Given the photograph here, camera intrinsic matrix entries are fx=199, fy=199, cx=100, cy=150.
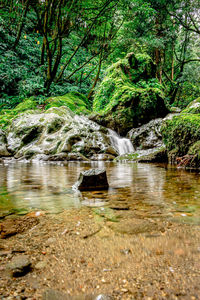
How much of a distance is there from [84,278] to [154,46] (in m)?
16.2

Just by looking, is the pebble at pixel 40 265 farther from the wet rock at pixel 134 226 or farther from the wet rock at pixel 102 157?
the wet rock at pixel 102 157

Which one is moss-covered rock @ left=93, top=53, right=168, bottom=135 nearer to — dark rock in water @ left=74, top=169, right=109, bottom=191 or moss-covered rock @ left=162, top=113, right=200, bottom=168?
moss-covered rock @ left=162, top=113, right=200, bottom=168

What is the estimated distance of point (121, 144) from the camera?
9820mm

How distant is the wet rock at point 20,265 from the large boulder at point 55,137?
21.8ft

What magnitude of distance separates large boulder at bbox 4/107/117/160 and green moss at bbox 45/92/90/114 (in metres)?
1.32

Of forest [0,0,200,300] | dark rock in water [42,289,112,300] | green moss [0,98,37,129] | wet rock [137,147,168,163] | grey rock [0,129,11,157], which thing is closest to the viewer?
dark rock in water [42,289,112,300]

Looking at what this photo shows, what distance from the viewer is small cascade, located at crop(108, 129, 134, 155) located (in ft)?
31.2

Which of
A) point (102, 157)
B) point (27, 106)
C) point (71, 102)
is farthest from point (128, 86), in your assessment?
point (27, 106)

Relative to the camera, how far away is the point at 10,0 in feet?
38.8

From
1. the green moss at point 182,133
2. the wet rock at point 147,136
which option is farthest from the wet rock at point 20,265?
the wet rock at point 147,136

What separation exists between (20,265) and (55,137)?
26.8 feet

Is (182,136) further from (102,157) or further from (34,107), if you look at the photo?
(34,107)

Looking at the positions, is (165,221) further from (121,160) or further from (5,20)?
(5,20)

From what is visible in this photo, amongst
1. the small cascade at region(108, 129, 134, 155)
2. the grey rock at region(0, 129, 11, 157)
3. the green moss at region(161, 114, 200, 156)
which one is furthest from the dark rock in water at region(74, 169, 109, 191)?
the grey rock at region(0, 129, 11, 157)
